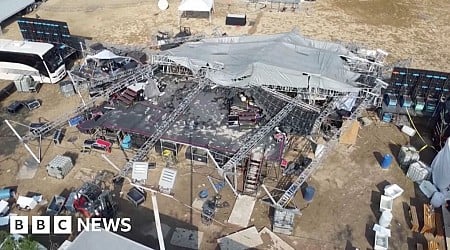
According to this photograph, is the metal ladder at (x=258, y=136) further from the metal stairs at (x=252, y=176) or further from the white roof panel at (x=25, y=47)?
the white roof panel at (x=25, y=47)

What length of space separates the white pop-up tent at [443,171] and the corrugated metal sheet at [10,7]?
3643cm

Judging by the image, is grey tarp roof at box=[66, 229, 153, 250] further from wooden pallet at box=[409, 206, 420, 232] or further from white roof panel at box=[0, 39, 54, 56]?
white roof panel at box=[0, 39, 54, 56]

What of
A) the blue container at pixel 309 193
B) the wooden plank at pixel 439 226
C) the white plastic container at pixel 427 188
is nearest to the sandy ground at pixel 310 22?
the white plastic container at pixel 427 188

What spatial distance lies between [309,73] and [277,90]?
6.89ft

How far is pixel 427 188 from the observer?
79.3ft

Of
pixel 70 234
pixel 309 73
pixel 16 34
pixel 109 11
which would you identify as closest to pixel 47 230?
pixel 70 234

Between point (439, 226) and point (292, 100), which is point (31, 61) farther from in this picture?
point (439, 226)

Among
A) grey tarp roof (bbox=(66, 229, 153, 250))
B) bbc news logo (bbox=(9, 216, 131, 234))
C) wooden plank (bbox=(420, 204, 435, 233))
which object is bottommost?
bbc news logo (bbox=(9, 216, 131, 234))

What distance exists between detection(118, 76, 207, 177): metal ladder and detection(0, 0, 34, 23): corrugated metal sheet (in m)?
22.5

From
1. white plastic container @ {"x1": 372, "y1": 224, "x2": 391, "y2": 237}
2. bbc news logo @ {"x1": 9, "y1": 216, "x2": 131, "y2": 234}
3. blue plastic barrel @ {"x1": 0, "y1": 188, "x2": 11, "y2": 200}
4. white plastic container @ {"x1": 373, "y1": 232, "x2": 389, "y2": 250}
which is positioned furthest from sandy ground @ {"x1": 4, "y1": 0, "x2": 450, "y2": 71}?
bbc news logo @ {"x1": 9, "y1": 216, "x2": 131, "y2": 234}

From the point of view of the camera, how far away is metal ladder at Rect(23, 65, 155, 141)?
26203mm

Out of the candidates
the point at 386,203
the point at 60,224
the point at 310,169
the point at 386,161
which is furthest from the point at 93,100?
the point at 386,203

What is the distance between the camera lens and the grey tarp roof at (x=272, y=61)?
26.0 m

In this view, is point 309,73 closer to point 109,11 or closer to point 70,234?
point 70,234
